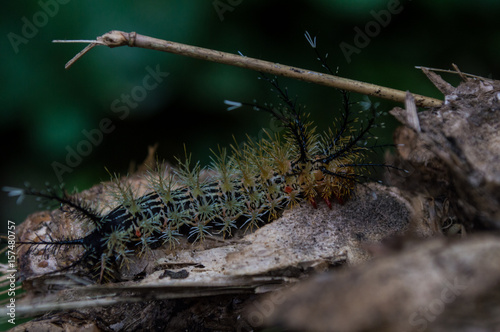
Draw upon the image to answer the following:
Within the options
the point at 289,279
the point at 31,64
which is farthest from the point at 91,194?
the point at 289,279

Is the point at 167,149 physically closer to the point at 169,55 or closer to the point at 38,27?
Answer: the point at 169,55


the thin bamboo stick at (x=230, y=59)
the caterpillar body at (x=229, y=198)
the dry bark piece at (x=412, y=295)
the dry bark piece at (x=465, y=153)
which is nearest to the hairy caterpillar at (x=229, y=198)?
the caterpillar body at (x=229, y=198)

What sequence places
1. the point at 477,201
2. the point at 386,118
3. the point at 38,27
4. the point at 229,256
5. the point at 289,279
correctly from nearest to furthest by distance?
1. the point at 477,201
2. the point at 289,279
3. the point at 229,256
4. the point at 38,27
5. the point at 386,118

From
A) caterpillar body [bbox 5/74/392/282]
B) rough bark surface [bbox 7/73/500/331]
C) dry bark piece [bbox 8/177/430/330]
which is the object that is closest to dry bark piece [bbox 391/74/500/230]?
rough bark surface [bbox 7/73/500/331]

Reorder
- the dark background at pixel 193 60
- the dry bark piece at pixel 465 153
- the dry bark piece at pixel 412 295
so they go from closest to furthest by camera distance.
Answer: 1. the dry bark piece at pixel 412 295
2. the dry bark piece at pixel 465 153
3. the dark background at pixel 193 60

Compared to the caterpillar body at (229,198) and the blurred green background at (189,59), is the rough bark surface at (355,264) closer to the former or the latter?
the caterpillar body at (229,198)

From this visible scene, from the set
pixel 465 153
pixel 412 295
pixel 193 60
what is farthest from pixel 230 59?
pixel 193 60

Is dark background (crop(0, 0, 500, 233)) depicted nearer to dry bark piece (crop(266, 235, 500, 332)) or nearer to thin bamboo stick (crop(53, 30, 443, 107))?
thin bamboo stick (crop(53, 30, 443, 107))
